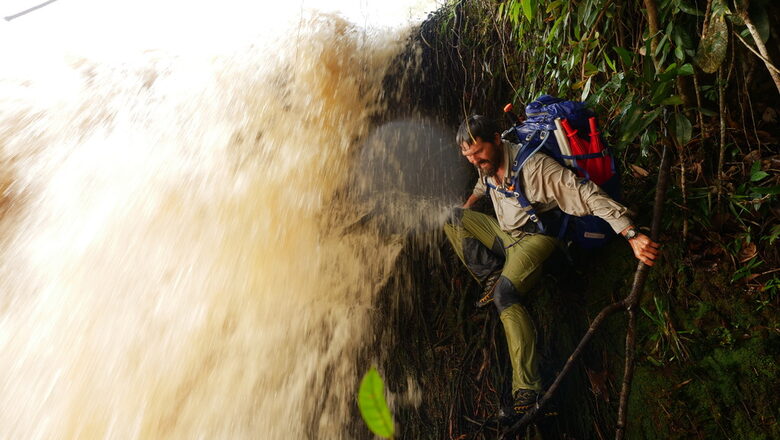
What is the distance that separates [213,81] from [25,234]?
270 centimetres

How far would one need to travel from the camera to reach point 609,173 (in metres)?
2.56

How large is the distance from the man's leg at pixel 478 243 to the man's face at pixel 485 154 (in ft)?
2.20

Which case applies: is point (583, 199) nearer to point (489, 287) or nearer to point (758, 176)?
point (758, 176)

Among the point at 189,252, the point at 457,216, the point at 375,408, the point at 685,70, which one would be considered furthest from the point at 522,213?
the point at 189,252

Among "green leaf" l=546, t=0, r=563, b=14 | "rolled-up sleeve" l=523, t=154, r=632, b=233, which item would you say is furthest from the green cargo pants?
"green leaf" l=546, t=0, r=563, b=14

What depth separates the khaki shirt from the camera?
7.78 feet

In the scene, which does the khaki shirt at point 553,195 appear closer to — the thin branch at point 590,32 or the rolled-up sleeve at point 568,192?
the rolled-up sleeve at point 568,192

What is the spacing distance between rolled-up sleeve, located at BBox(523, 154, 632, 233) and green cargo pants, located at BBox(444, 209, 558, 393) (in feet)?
1.35

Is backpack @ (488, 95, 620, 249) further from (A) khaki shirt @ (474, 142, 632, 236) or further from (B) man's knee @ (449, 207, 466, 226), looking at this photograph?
(B) man's knee @ (449, 207, 466, 226)

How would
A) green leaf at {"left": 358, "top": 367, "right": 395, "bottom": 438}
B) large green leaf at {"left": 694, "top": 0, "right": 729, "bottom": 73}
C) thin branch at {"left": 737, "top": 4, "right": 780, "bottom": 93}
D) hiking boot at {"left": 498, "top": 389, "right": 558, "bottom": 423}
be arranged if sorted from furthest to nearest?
hiking boot at {"left": 498, "top": 389, "right": 558, "bottom": 423} → large green leaf at {"left": 694, "top": 0, "right": 729, "bottom": 73} → thin branch at {"left": 737, "top": 4, "right": 780, "bottom": 93} → green leaf at {"left": 358, "top": 367, "right": 395, "bottom": 438}

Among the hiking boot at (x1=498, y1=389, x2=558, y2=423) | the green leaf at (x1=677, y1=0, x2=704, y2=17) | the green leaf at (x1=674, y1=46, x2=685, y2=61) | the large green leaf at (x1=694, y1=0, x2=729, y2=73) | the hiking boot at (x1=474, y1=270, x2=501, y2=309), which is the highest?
the green leaf at (x1=677, y1=0, x2=704, y2=17)

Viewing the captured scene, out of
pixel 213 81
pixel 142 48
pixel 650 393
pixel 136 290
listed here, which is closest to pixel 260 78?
pixel 213 81

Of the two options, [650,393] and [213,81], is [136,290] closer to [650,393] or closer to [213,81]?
[213,81]

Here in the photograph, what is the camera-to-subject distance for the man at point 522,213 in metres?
2.50
